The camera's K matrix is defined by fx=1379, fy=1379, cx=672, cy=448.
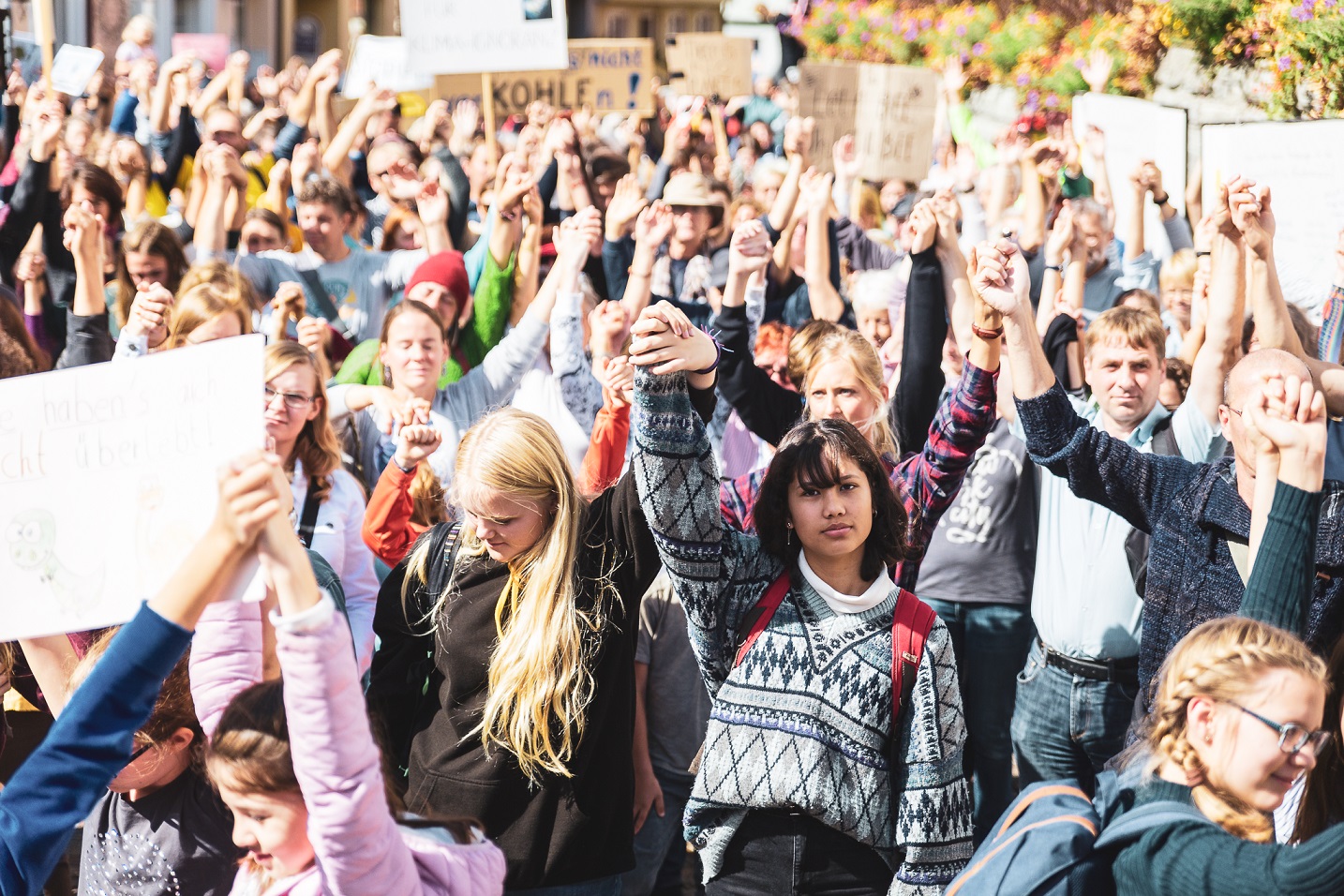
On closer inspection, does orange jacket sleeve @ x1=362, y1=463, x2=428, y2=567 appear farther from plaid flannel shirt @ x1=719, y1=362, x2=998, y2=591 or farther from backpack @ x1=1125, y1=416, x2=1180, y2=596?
backpack @ x1=1125, y1=416, x2=1180, y2=596

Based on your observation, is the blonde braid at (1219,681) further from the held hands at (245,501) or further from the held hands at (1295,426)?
the held hands at (245,501)

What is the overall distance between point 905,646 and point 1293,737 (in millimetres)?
710

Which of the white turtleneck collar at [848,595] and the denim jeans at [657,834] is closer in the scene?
the white turtleneck collar at [848,595]

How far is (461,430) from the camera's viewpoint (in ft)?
14.7

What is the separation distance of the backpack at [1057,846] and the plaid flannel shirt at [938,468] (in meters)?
0.96

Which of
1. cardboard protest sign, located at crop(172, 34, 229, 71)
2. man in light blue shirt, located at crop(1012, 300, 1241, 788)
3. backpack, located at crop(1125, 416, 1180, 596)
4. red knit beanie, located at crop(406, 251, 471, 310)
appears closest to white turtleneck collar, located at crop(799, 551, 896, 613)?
backpack, located at crop(1125, 416, 1180, 596)

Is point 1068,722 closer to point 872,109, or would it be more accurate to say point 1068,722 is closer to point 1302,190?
point 1302,190

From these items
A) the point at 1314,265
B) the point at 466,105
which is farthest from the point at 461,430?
the point at 466,105

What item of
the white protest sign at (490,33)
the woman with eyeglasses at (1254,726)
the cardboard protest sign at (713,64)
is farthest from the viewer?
the cardboard protest sign at (713,64)

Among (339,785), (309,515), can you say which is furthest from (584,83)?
(339,785)

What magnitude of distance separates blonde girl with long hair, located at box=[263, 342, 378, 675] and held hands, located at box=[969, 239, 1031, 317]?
1.82m

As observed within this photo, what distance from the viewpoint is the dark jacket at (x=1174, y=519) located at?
9.18ft

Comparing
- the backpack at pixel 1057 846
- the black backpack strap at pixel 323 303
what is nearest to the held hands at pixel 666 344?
the backpack at pixel 1057 846

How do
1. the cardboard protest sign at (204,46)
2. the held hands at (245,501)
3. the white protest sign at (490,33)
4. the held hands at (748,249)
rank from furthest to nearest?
the cardboard protest sign at (204,46) < the white protest sign at (490,33) < the held hands at (748,249) < the held hands at (245,501)
